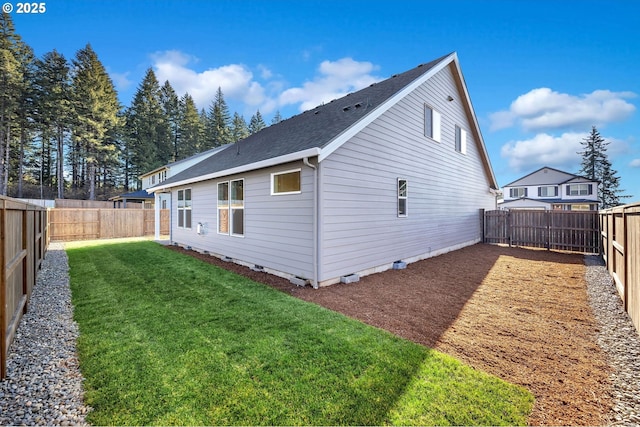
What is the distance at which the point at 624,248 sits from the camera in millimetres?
4504

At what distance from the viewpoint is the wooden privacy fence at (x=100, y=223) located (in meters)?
15.0

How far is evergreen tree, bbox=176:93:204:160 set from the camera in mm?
37594

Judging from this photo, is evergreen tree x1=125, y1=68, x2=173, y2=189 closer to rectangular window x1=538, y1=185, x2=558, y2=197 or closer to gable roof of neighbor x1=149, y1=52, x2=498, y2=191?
gable roof of neighbor x1=149, y1=52, x2=498, y2=191

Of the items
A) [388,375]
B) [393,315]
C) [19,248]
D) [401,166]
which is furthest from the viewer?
[401,166]

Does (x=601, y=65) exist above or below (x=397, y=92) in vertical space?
above

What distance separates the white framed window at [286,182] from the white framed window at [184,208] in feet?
20.4

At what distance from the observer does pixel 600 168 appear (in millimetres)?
40094

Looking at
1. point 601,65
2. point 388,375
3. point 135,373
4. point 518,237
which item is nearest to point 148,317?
point 135,373

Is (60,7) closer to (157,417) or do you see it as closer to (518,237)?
(157,417)

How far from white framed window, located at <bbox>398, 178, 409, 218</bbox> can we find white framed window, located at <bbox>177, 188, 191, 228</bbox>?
27.4 feet

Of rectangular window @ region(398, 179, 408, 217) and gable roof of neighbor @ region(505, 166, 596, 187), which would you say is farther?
gable roof of neighbor @ region(505, 166, 596, 187)

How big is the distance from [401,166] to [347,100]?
3.34 meters

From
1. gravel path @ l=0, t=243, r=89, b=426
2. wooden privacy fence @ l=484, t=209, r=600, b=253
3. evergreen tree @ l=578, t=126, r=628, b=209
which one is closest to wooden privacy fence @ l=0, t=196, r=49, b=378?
gravel path @ l=0, t=243, r=89, b=426

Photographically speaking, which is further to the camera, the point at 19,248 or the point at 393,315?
the point at 393,315
